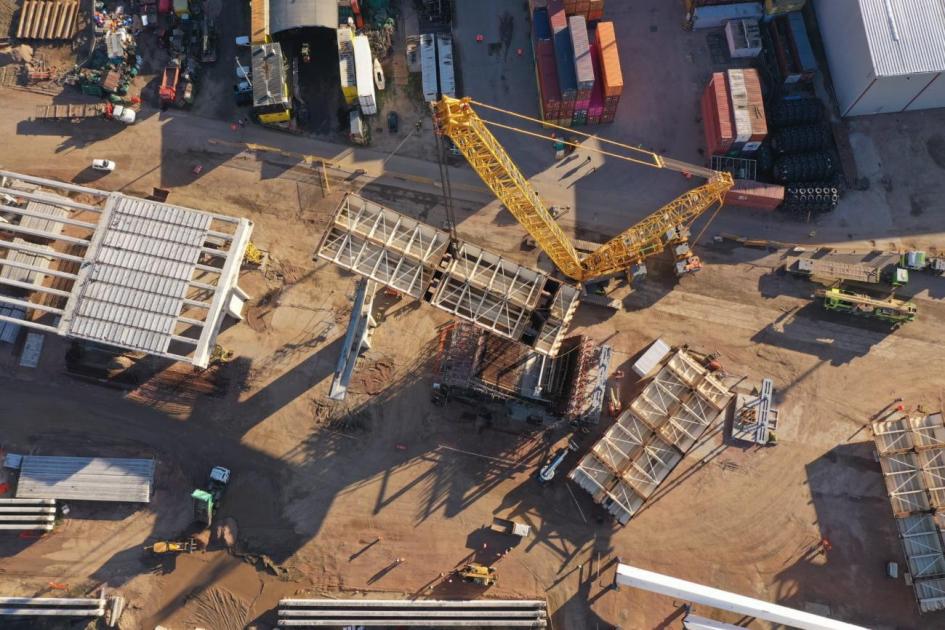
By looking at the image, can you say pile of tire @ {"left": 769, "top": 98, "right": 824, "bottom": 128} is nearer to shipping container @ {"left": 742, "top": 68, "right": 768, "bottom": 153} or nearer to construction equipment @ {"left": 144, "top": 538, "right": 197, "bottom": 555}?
shipping container @ {"left": 742, "top": 68, "right": 768, "bottom": 153}

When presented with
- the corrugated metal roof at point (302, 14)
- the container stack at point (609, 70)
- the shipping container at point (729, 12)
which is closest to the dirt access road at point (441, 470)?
the container stack at point (609, 70)

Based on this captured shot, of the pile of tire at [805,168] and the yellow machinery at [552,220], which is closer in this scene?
the yellow machinery at [552,220]

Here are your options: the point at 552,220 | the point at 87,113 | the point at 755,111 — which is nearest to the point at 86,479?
the point at 87,113

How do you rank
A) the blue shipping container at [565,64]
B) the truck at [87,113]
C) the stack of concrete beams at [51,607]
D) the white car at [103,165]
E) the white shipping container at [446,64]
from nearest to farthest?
the stack of concrete beams at [51,607] → the blue shipping container at [565,64] → the white car at [103,165] → the white shipping container at [446,64] → the truck at [87,113]

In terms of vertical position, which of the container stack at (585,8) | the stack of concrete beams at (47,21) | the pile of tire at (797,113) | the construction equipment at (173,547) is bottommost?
the construction equipment at (173,547)

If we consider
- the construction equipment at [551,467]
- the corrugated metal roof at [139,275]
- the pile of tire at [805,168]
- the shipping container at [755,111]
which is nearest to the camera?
the corrugated metal roof at [139,275]

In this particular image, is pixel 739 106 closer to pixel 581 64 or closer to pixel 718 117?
pixel 718 117

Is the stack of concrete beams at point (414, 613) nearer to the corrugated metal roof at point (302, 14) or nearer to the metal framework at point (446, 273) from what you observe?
the metal framework at point (446, 273)
